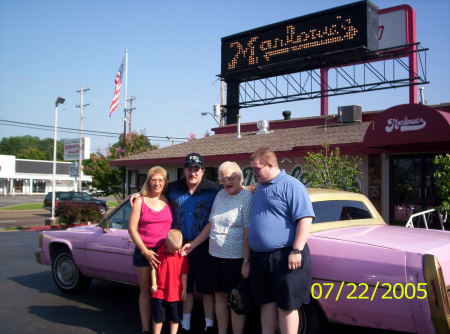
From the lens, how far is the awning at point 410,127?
27.2ft

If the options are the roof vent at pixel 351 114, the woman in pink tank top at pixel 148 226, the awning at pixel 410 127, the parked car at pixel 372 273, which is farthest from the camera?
the roof vent at pixel 351 114

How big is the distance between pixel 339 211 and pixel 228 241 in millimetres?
1463

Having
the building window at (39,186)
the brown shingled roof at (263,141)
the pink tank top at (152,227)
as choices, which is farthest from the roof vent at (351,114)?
the building window at (39,186)

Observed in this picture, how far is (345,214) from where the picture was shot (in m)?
4.76

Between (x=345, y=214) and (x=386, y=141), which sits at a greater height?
(x=386, y=141)

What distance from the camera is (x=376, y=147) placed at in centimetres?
984

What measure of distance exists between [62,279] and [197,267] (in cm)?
322

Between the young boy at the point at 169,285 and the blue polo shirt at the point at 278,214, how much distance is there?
889mm

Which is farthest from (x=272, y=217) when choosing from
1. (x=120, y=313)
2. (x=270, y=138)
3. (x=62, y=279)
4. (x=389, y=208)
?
(x=270, y=138)

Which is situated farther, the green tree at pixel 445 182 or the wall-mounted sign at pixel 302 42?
the wall-mounted sign at pixel 302 42

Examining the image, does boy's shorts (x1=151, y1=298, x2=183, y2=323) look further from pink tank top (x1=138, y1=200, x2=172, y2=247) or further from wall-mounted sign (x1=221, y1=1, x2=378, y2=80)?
wall-mounted sign (x1=221, y1=1, x2=378, y2=80)

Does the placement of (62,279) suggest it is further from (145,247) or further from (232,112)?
(232,112)

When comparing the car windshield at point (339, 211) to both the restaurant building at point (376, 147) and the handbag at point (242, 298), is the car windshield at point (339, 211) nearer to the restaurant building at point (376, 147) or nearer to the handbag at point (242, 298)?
the handbag at point (242, 298)
